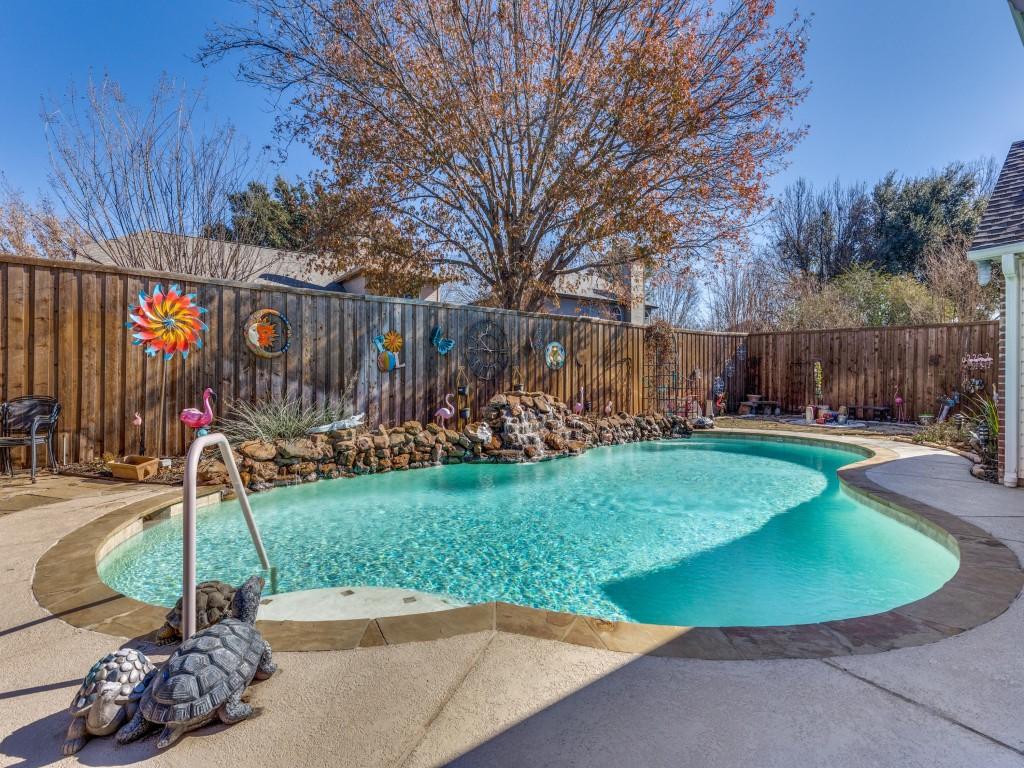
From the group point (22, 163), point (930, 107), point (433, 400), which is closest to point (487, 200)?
point (433, 400)

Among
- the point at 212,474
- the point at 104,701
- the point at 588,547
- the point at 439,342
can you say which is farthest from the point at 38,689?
the point at 439,342

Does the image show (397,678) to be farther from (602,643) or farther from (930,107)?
(930,107)

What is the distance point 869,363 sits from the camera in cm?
1079

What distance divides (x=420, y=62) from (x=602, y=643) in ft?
30.1

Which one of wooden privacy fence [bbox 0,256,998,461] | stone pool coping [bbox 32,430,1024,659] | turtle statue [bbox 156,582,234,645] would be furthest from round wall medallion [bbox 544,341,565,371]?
turtle statue [bbox 156,582,234,645]

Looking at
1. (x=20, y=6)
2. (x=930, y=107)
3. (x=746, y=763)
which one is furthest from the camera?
(x=930, y=107)

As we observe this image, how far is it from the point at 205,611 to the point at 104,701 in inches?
26.4

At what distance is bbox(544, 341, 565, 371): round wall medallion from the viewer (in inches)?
355

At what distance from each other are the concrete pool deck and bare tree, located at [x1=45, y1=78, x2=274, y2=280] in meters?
8.04

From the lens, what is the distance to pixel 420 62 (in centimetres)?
830

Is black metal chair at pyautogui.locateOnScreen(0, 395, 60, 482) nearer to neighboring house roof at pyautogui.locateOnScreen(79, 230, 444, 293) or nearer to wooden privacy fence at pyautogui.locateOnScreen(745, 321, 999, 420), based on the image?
neighboring house roof at pyautogui.locateOnScreen(79, 230, 444, 293)

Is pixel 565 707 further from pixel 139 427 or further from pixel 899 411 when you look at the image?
pixel 899 411

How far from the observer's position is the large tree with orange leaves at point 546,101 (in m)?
8.09

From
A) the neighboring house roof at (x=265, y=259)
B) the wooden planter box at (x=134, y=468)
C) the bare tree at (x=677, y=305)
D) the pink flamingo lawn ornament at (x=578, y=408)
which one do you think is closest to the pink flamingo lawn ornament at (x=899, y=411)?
the pink flamingo lawn ornament at (x=578, y=408)
